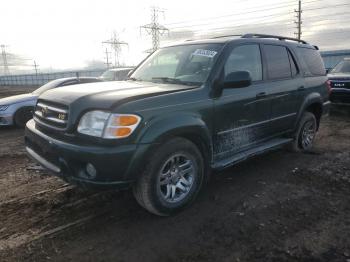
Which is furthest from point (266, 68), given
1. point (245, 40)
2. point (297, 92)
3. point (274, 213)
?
point (274, 213)

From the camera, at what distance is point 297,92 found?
5574 mm

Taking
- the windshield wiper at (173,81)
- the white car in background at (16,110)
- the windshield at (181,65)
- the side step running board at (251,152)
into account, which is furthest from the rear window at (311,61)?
the white car in background at (16,110)

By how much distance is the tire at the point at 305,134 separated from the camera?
6.04 m

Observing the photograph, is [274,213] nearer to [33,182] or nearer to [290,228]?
[290,228]

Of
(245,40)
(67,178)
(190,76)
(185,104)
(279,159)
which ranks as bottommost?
(279,159)

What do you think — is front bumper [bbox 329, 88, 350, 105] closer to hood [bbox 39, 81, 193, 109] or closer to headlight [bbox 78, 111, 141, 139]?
hood [bbox 39, 81, 193, 109]

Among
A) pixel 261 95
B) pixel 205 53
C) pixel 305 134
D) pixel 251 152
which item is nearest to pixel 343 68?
pixel 305 134

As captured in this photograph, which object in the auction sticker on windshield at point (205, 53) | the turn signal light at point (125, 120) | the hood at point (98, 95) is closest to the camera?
the turn signal light at point (125, 120)

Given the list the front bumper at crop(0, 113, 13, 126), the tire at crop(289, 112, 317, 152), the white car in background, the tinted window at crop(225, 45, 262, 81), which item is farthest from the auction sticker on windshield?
the front bumper at crop(0, 113, 13, 126)

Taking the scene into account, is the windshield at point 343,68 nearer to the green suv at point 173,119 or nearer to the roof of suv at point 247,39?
the roof of suv at point 247,39

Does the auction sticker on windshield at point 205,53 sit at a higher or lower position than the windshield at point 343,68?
higher

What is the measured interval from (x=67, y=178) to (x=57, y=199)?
99 centimetres

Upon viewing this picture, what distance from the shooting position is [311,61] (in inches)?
241

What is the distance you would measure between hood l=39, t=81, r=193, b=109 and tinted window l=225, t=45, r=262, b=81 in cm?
78
